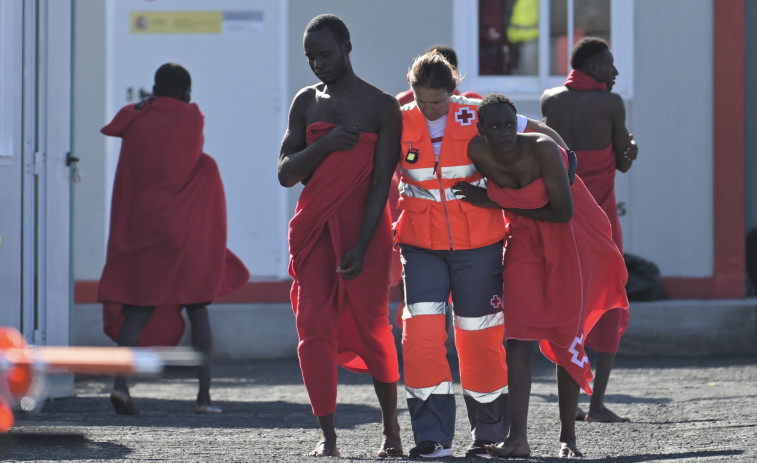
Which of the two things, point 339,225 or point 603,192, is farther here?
point 603,192

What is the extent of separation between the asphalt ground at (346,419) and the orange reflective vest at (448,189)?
3.00 ft

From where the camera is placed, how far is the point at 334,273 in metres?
5.78

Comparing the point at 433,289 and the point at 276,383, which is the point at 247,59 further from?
the point at 433,289

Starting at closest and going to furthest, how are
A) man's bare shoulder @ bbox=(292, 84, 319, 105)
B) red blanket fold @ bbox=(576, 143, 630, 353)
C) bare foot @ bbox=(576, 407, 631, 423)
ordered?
man's bare shoulder @ bbox=(292, 84, 319, 105) → bare foot @ bbox=(576, 407, 631, 423) → red blanket fold @ bbox=(576, 143, 630, 353)

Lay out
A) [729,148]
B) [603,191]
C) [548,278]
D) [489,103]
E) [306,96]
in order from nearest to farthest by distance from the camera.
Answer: [489,103]
[548,278]
[306,96]
[603,191]
[729,148]

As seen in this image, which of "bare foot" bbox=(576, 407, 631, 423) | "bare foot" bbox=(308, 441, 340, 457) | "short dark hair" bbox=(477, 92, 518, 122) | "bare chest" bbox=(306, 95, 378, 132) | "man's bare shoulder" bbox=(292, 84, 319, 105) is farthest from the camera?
"bare foot" bbox=(576, 407, 631, 423)

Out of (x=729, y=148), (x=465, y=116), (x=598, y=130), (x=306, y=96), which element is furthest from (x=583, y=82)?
(x=729, y=148)

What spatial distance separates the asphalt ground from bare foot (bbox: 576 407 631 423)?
0.08 metres

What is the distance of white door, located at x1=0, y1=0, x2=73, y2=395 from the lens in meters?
7.71

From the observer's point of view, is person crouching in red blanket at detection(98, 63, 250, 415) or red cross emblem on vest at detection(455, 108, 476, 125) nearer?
red cross emblem on vest at detection(455, 108, 476, 125)

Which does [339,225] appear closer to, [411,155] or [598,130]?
[411,155]

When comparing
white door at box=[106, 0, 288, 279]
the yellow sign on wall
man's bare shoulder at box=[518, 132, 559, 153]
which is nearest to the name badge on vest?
man's bare shoulder at box=[518, 132, 559, 153]

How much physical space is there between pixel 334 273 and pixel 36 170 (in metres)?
2.79

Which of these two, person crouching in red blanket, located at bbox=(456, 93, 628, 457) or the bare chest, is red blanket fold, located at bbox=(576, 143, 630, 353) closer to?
person crouching in red blanket, located at bbox=(456, 93, 628, 457)
